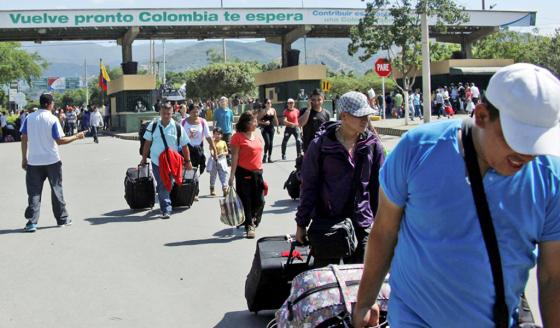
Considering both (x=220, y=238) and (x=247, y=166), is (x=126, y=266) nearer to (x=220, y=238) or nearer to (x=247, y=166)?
(x=220, y=238)

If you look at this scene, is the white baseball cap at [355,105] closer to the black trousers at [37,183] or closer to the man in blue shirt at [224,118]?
the black trousers at [37,183]

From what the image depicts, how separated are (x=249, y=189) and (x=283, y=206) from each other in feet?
10.0

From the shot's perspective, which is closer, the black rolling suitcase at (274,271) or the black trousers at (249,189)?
the black rolling suitcase at (274,271)

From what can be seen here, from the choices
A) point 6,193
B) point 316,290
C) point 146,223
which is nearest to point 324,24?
point 6,193

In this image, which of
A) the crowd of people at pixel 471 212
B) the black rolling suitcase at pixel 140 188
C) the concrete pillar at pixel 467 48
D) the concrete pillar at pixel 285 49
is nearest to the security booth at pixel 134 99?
the concrete pillar at pixel 285 49

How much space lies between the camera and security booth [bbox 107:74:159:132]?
39781 millimetres

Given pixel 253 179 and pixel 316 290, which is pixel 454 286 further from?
pixel 253 179

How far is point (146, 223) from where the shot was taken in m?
10.7

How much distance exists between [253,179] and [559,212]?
6.59 m

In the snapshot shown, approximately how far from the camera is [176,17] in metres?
39.5

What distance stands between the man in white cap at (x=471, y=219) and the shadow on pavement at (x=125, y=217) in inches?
343

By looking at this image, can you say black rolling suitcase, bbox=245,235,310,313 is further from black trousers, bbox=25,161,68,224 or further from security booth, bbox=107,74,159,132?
security booth, bbox=107,74,159,132

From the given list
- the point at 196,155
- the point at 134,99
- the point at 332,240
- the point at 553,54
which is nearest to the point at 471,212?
the point at 332,240

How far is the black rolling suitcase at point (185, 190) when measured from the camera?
11.7 m
